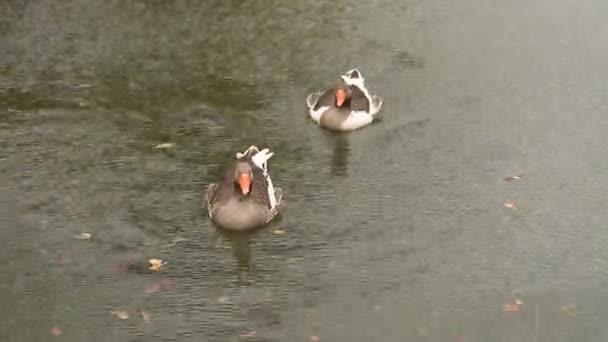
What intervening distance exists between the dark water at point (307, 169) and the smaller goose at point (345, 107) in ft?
0.44

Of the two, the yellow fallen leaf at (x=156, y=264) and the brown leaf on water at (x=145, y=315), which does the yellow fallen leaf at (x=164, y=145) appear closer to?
the yellow fallen leaf at (x=156, y=264)

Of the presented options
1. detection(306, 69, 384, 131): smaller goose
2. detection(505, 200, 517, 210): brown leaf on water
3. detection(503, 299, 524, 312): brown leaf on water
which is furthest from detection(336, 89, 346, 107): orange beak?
detection(503, 299, 524, 312): brown leaf on water

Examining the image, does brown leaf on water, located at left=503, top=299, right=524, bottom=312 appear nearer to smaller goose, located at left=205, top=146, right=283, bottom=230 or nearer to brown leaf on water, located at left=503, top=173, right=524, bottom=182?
brown leaf on water, located at left=503, top=173, right=524, bottom=182

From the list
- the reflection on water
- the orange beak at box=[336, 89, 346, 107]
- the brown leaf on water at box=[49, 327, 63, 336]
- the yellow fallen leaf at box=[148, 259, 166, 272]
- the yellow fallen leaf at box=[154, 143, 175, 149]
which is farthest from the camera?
the orange beak at box=[336, 89, 346, 107]

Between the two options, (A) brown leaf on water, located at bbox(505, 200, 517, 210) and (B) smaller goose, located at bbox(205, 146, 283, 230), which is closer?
(B) smaller goose, located at bbox(205, 146, 283, 230)

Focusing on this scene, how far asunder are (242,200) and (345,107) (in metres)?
2.38

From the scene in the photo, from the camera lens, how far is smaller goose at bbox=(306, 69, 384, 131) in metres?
10.7

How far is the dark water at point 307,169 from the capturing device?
7988 millimetres

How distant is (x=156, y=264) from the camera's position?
834 cm

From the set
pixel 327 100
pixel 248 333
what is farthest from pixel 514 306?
pixel 327 100

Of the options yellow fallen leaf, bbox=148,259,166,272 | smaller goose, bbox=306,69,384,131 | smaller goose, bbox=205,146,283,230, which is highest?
smaller goose, bbox=306,69,384,131

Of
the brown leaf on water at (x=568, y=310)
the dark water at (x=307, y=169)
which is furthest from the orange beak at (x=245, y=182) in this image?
the brown leaf on water at (x=568, y=310)

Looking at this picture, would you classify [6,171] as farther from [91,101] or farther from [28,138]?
[91,101]

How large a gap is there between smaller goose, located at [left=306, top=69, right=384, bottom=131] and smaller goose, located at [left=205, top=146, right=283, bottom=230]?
5.89ft
